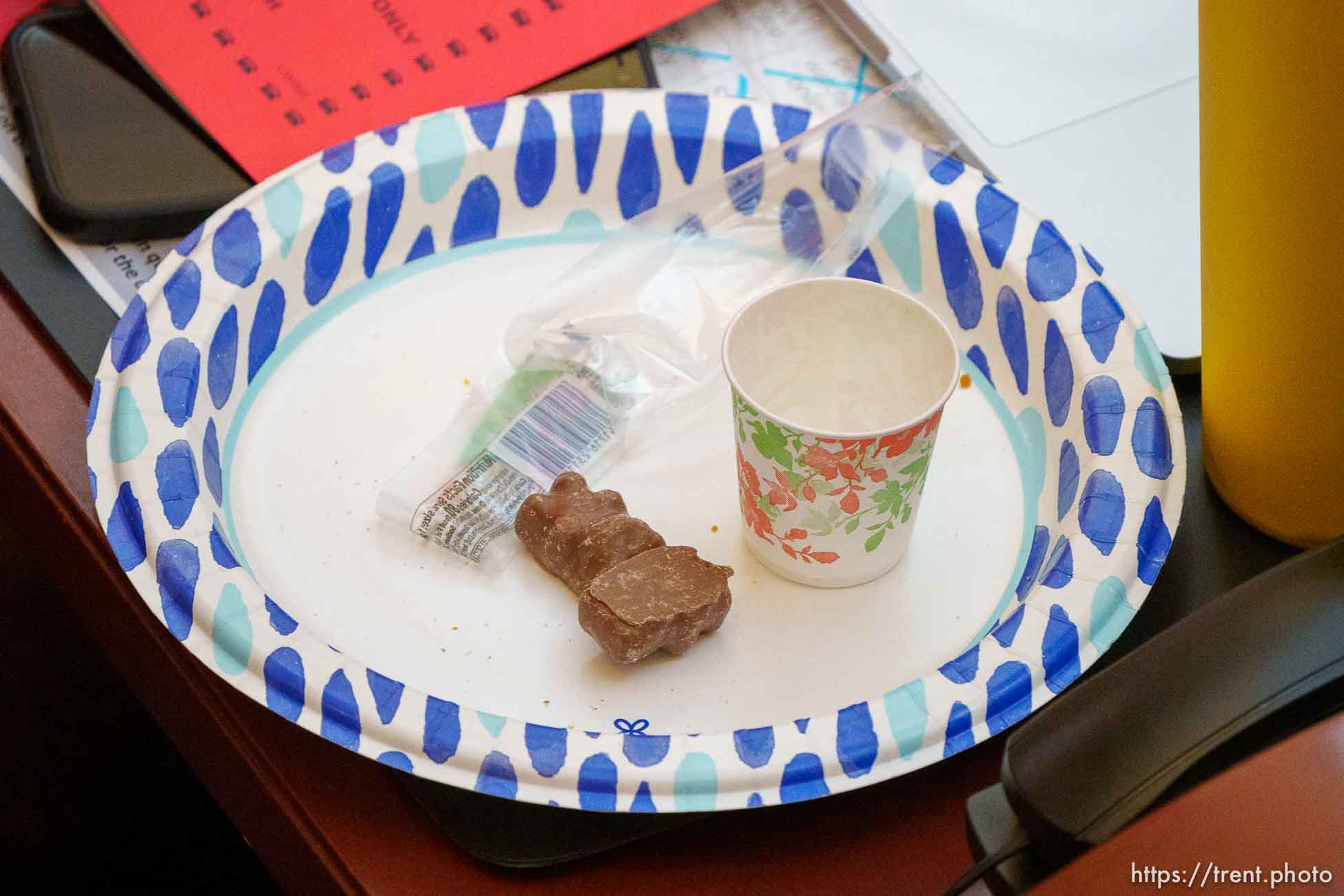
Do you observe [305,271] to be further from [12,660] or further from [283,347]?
[12,660]

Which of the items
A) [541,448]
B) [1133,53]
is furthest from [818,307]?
[1133,53]

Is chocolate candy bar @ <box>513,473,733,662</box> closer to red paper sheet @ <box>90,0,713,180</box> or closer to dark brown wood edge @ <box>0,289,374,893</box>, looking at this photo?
dark brown wood edge @ <box>0,289,374,893</box>

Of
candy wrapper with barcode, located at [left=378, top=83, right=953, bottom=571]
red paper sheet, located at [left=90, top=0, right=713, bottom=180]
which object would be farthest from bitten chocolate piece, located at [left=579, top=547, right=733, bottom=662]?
red paper sheet, located at [left=90, top=0, right=713, bottom=180]

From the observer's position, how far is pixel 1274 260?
0.48 metres

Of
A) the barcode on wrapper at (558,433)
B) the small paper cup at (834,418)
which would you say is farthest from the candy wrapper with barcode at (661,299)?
the small paper cup at (834,418)

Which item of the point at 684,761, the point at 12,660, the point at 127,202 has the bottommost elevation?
the point at 12,660

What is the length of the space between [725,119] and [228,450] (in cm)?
34

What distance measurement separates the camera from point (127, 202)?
0.70m

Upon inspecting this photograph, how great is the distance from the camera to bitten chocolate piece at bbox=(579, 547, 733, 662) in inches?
20.0

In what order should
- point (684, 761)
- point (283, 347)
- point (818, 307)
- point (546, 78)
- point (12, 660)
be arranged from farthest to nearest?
point (12, 660) < point (546, 78) < point (283, 347) < point (818, 307) < point (684, 761)

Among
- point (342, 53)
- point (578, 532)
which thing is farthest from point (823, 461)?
point (342, 53)

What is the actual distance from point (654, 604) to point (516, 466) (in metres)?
0.14

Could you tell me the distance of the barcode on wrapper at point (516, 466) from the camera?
1.95ft

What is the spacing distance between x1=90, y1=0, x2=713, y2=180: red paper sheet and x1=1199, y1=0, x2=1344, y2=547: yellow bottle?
44cm
